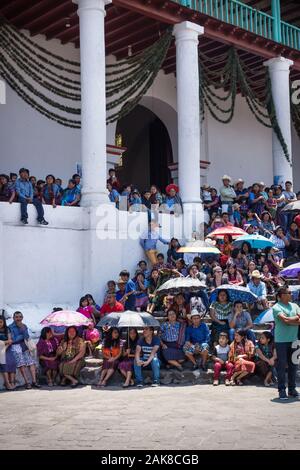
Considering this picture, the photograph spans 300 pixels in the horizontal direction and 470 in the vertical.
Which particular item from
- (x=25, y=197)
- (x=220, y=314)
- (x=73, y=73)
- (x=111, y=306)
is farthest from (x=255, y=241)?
(x=73, y=73)

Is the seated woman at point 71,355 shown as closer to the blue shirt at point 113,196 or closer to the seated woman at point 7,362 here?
the seated woman at point 7,362

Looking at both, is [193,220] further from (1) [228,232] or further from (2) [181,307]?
(2) [181,307]

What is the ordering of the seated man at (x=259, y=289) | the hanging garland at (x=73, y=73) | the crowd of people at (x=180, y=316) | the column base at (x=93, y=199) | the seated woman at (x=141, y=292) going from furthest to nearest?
the hanging garland at (x=73, y=73) → the column base at (x=93, y=199) → the seated woman at (x=141, y=292) → the seated man at (x=259, y=289) → the crowd of people at (x=180, y=316)

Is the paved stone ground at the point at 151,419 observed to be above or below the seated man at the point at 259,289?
below

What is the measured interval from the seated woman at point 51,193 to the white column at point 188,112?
3.36m

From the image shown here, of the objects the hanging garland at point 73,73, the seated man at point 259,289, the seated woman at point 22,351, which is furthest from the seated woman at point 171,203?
the seated woman at point 22,351

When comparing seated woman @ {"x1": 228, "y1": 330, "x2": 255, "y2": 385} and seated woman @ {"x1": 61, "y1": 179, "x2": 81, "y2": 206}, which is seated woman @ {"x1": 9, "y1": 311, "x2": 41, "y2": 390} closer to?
seated woman @ {"x1": 228, "y1": 330, "x2": 255, "y2": 385}

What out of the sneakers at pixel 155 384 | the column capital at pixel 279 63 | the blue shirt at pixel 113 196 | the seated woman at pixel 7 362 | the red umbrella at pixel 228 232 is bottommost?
the sneakers at pixel 155 384

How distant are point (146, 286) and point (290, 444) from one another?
7760 mm

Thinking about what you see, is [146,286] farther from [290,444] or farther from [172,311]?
[290,444]

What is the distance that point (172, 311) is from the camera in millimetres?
12141

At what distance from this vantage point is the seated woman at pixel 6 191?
45.9 feet

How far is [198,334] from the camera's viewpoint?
39.4ft

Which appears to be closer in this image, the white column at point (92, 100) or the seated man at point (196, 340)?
the seated man at point (196, 340)
